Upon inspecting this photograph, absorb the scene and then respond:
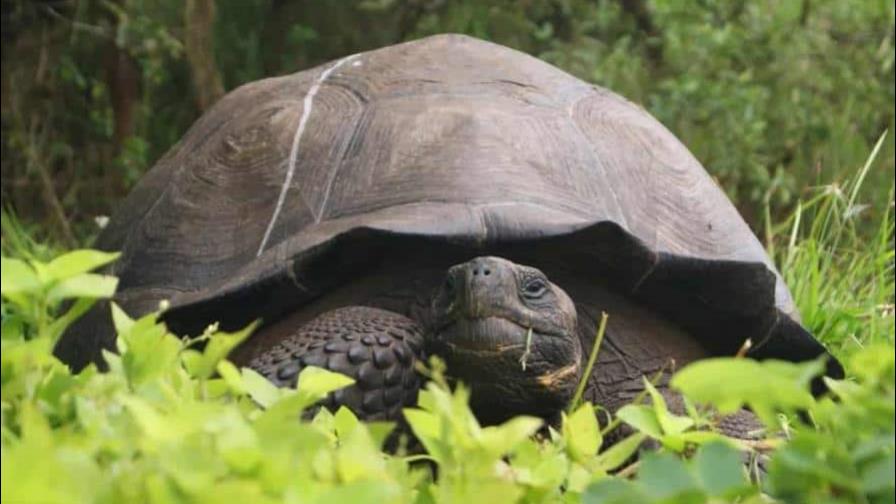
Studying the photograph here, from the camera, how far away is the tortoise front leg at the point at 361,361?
259 centimetres

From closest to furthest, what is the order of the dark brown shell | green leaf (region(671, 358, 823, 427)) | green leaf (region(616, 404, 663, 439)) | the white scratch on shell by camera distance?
green leaf (region(671, 358, 823, 427)) < green leaf (region(616, 404, 663, 439)) < the dark brown shell < the white scratch on shell

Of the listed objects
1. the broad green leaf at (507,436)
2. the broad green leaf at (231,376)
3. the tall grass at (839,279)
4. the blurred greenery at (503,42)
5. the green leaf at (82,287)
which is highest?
the green leaf at (82,287)

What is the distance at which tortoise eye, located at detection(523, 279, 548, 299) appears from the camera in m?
2.65

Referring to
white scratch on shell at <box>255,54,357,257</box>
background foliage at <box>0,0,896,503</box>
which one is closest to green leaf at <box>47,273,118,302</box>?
background foliage at <box>0,0,896,503</box>

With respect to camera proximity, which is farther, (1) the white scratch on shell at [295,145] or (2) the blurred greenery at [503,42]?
(2) the blurred greenery at [503,42]

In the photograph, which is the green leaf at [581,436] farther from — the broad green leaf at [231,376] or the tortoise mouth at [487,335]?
the tortoise mouth at [487,335]

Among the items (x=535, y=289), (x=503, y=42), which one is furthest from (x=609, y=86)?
(x=535, y=289)

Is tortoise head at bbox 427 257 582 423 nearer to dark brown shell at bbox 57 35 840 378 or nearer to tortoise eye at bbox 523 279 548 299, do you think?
tortoise eye at bbox 523 279 548 299

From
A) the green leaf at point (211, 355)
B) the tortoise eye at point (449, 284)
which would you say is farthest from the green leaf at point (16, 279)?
the tortoise eye at point (449, 284)

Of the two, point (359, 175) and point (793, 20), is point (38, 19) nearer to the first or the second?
point (793, 20)

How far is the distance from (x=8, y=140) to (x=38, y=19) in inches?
21.6

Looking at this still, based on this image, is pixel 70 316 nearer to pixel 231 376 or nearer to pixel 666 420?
Result: pixel 231 376

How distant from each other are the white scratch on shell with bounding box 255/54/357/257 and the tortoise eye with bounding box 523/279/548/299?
1.56 ft

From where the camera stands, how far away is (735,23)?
687 centimetres
